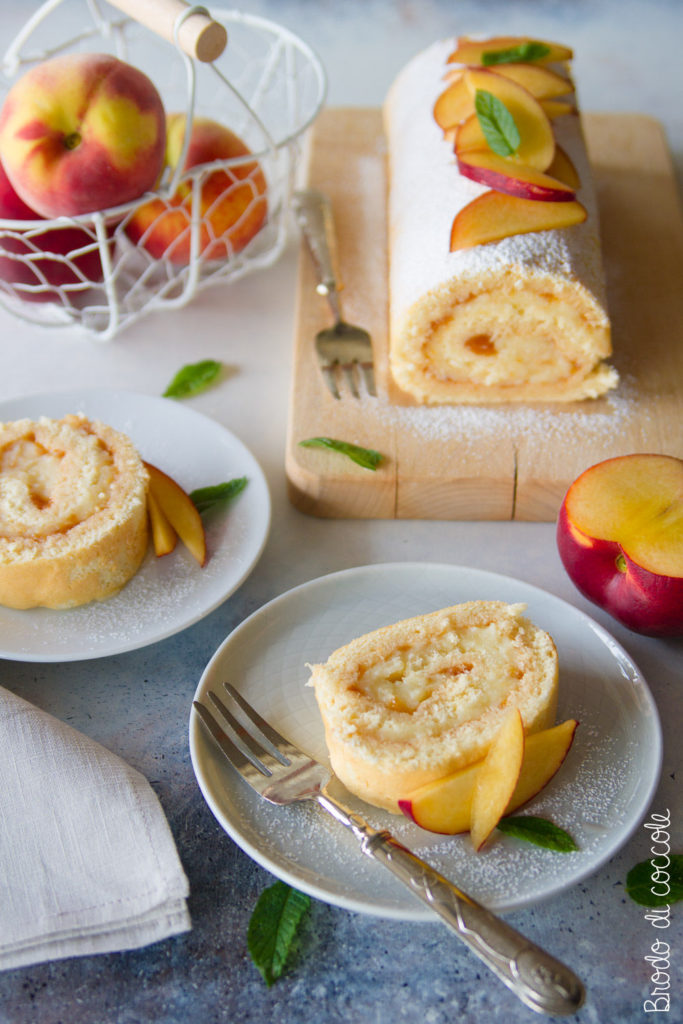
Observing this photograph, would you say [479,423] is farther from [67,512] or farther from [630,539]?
[67,512]

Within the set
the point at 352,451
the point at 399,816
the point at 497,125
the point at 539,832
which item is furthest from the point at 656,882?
the point at 497,125

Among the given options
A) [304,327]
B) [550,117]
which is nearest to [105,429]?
[304,327]

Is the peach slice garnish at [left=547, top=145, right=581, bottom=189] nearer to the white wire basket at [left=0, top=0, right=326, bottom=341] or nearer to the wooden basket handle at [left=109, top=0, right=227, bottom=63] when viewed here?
the white wire basket at [left=0, top=0, right=326, bottom=341]

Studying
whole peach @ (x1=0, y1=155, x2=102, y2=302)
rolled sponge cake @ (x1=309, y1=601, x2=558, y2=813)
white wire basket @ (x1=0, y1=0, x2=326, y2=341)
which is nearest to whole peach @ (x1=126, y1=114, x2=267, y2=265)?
white wire basket @ (x1=0, y1=0, x2=326, y2=341)

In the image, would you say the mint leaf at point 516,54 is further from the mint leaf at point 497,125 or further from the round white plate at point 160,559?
the round white plate at point 160,559

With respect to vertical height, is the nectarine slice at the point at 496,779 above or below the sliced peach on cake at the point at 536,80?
below

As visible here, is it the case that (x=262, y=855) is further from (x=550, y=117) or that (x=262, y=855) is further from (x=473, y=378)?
(x=550, y=117)

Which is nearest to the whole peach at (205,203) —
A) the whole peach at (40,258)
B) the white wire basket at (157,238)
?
the white wire basket at (157,238)

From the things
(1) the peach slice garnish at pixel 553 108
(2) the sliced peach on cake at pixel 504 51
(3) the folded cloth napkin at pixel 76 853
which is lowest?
(3) the folded cloth napkin at pixel 76 853
